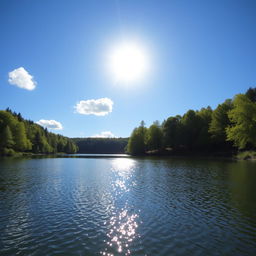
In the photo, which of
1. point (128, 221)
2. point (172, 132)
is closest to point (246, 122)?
point (172, 132)

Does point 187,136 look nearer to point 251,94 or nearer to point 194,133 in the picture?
point 194,133

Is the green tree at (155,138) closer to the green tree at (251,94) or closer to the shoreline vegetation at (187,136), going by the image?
the shoreline vegetation at (187,136)

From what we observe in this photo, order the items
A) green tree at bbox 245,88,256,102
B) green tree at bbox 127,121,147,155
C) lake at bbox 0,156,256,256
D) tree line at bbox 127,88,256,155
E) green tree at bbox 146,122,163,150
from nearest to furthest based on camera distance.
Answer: lake at bbox 0,156,256,256 < green tree at bbox 245,88,256,102 < tree line at bbox 127,88,256,155 < green tree at bbox 146,122,163,150 < green tree at bbox 127,121,147,155

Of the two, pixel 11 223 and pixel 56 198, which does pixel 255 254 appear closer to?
pixel 11 223


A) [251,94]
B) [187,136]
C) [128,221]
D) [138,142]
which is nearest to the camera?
[128,221]

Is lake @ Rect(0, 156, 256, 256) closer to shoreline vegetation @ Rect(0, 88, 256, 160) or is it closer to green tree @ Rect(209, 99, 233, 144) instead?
shoreline vegetation @ Rect(0, 88, 256, 160)

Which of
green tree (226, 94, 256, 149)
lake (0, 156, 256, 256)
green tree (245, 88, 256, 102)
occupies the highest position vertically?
green tree (245, 88, 256, 102)

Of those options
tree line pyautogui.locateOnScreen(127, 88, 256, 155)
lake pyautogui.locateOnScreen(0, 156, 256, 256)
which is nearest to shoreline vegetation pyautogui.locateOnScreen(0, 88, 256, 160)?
tree line pyautogui.locateOnScreen(127, 88, 256, 155)

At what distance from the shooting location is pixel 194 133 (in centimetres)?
9988

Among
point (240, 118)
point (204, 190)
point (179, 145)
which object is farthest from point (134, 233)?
point (179, 145)

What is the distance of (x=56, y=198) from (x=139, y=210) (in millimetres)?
8760

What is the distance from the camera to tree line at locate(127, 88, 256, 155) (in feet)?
275

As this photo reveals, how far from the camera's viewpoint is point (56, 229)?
12.6 metres

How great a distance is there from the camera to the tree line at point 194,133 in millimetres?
83938
